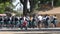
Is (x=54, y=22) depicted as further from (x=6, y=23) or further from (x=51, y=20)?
(x=6, y=23)

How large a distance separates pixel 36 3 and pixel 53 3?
273cm

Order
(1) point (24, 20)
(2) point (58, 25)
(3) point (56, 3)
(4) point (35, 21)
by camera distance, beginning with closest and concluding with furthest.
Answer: (1) point (24, 20), (4) point (35, 21), (2) point (58, 25), (3) point (56, 3)

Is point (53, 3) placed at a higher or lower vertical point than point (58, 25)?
higher

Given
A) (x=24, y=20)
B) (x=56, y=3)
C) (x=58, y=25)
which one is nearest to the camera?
(x=24, y=20)

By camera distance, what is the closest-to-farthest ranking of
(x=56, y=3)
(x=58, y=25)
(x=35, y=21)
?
(x=35, y=21) < (x=58, y=25) < (x=56, y=3)

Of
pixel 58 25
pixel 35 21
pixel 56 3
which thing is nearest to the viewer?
pixel 35 21

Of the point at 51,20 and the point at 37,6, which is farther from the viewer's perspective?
the point at 37,6

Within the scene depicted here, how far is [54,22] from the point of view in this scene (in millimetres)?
24766

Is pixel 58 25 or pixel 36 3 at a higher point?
pixel 36 3

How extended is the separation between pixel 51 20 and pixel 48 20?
0.30 m

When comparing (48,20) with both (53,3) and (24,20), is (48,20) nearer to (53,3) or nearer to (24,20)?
(24,20)

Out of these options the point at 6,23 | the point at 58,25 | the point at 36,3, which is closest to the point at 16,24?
the point at 6,23

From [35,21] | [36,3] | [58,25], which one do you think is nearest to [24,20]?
[35,21]

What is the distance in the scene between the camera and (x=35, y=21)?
956 inches
